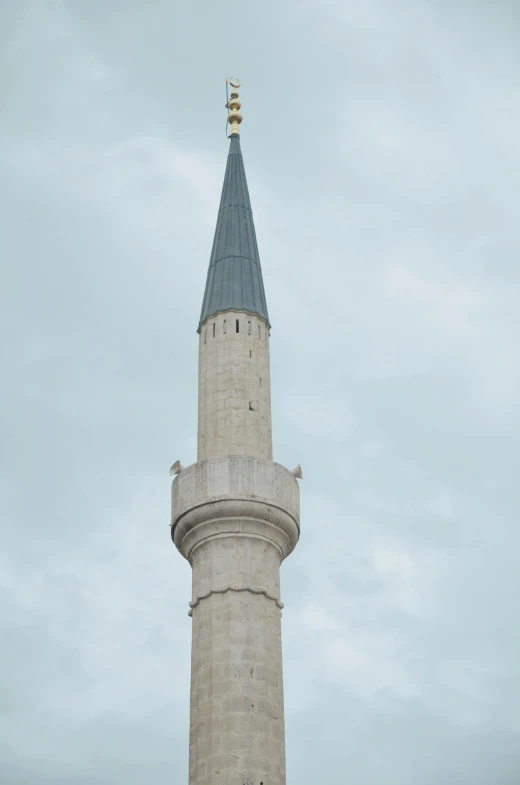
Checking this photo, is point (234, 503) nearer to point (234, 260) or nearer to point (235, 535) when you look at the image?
point (235, 535)

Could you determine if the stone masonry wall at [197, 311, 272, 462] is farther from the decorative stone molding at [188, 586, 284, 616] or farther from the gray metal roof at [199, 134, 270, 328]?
the decorative stone molding at [188, 586, 284, 616]

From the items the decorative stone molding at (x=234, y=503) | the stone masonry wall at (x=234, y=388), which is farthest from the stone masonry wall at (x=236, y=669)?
the stone masonry wall at (x=234, y=388)

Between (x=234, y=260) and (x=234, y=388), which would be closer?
(x=234, y=388)

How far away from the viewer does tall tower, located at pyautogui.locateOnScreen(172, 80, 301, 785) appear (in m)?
20.8

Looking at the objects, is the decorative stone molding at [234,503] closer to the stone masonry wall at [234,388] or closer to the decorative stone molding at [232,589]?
the stone masonry wall at [234,388]

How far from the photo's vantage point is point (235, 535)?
22875mm

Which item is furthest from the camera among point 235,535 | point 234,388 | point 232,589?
point 234,388

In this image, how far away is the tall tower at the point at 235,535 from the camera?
20828 millimetres

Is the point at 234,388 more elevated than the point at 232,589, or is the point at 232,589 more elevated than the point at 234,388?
the point at 234,388

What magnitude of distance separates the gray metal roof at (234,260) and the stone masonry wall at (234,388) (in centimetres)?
42

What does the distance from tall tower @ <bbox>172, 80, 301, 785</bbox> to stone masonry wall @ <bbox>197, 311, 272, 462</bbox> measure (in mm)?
27

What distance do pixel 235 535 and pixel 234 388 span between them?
3636mm

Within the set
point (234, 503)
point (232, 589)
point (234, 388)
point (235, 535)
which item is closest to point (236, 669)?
point (232, 589)

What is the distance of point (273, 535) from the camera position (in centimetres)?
2331
